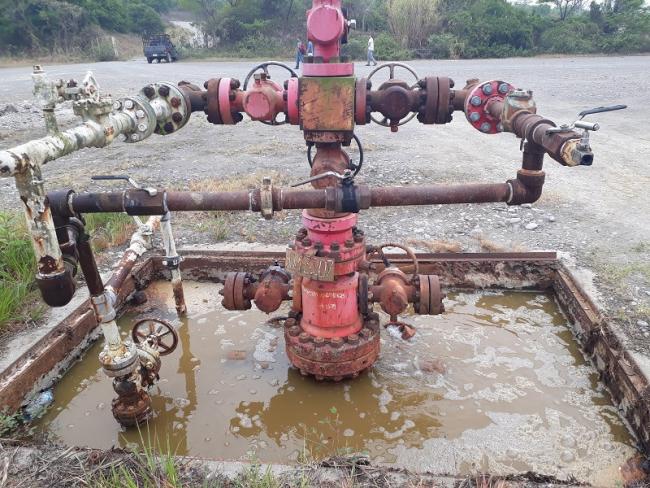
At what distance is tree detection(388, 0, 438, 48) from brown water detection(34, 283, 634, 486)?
83.0 feet

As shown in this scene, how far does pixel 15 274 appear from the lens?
3396 millimetres

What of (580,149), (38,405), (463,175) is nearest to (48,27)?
(463,175)

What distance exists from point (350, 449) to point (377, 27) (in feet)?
99.9

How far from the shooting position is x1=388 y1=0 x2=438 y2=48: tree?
25547 millimetres

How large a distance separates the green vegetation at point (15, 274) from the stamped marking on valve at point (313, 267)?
174 cm

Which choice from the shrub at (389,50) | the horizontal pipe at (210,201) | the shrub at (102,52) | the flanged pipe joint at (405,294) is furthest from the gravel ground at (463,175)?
the shrub at (102,52)

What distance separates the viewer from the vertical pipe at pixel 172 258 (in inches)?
111

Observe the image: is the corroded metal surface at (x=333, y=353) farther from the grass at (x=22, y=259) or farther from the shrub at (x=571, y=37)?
the shrub at (x=571, y=37)

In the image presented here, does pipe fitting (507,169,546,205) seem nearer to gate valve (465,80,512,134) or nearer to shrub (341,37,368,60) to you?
gate valve (465,80,512,134)

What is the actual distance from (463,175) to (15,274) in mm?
4456

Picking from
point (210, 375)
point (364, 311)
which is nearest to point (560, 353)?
Result: point (364, 311)

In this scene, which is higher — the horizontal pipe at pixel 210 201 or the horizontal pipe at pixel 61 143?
the horizontal pipe at pixel 61 143

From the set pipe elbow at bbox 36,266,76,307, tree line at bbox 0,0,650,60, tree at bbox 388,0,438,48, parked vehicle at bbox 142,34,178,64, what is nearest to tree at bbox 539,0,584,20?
tree line at bbox 0,0,650,60

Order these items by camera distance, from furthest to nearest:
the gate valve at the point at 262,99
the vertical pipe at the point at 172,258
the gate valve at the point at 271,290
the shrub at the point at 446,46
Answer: the shrub at the point at 446,46, the vertical pipe at the point at 172,258, the gate valve at the point at 271,290, the gate valve at the point at 262,99
